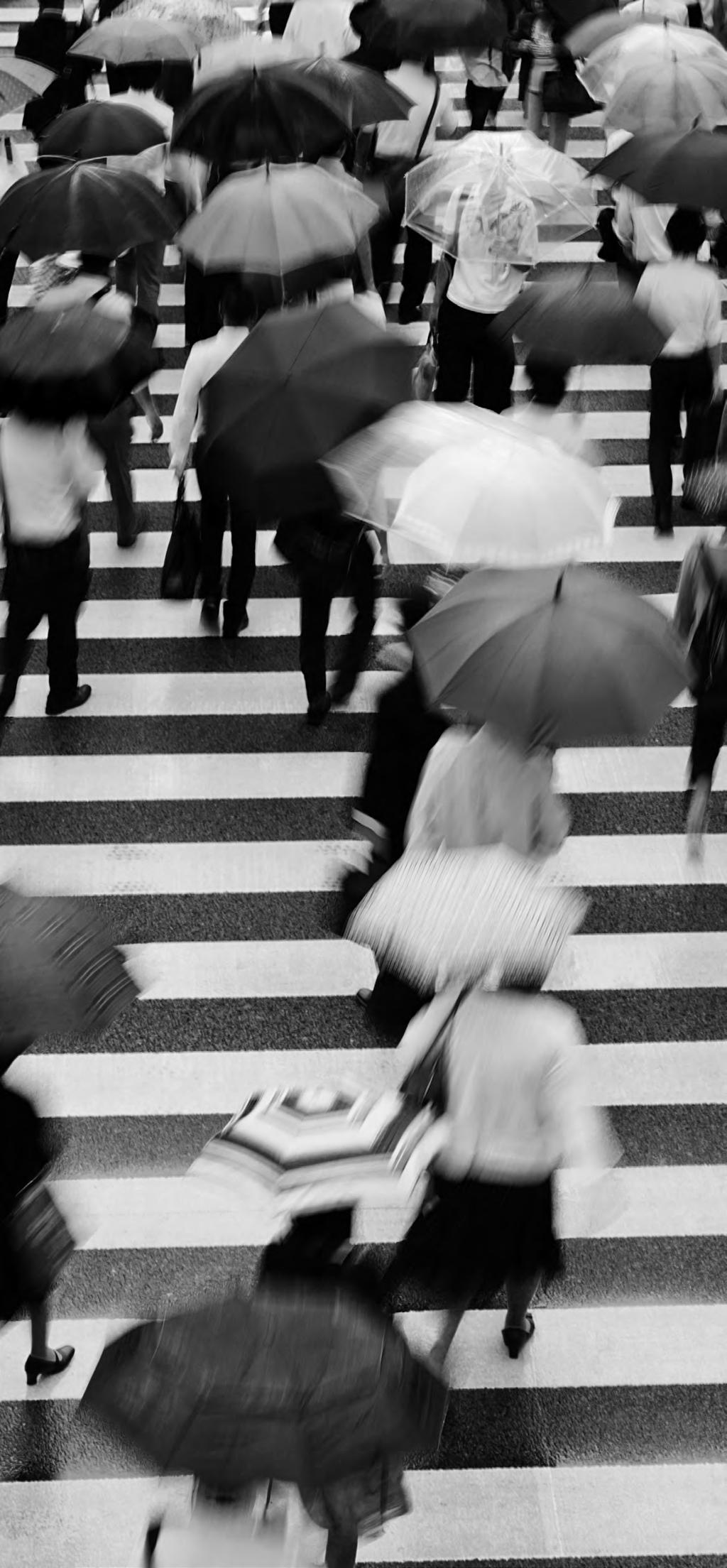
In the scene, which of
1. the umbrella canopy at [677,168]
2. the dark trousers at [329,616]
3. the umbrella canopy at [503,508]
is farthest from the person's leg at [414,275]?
the umbrella canopy at [503,508]

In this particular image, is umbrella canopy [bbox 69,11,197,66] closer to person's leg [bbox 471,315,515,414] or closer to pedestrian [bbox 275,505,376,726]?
person's leg [bbox 471,315,515,414]

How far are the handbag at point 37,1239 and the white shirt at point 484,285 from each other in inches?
216

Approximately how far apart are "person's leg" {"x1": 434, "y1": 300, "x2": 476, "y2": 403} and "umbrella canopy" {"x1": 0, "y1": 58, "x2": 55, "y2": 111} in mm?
2788

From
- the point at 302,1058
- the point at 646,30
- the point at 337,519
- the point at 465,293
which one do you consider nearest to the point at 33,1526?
the point at 302,1058

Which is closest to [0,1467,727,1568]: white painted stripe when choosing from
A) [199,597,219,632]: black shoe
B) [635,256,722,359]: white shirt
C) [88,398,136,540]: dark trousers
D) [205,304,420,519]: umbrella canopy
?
[205,304,420,519]: umbrella canopy

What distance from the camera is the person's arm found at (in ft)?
23.8

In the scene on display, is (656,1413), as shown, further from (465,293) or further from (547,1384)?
(465,293)

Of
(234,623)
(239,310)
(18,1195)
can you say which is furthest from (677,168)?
(18,1195)

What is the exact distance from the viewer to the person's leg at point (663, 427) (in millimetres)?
8766

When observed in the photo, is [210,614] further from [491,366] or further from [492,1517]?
→ [492,1517]

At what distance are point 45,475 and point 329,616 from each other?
145 cm

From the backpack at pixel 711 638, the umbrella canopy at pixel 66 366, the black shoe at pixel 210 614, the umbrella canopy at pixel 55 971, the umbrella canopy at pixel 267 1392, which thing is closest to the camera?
the umbrella canopy at pixel 267 1392

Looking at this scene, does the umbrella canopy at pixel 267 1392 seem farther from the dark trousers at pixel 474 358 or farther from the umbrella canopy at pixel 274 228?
the dark trousers at pixel 474 358

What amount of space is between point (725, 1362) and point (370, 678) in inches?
153
